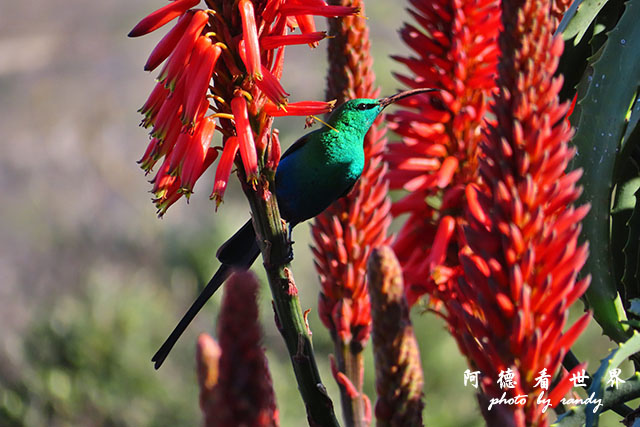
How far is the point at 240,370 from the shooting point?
2.05ft

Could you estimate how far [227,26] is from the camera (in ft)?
3.32

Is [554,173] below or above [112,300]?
above

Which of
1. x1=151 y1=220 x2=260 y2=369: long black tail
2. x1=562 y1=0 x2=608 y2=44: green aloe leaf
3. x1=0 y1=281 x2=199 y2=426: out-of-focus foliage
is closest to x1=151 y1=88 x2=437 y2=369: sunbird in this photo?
x1=151 y1=220 x2=260 y2=369: long black tail

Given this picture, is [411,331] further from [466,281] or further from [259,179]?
[259,179]

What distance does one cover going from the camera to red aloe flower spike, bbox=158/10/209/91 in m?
1.00

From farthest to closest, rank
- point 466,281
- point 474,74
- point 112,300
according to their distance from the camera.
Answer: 1. point 112,300
2. point 474,74
3. point 466,281

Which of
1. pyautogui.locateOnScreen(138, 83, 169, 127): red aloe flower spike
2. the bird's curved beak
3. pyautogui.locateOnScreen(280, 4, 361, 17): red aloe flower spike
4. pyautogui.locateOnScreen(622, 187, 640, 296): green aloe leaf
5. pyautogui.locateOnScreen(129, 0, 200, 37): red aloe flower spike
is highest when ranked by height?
pyautogui.locateOnScreen(129, 0, 200, 37): red aloe flower spike

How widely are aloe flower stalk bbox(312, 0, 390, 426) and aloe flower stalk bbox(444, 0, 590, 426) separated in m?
0.38

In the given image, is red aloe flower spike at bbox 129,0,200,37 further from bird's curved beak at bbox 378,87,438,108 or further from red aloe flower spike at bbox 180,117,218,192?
bird's curved beak at bbox 378,87,438,108

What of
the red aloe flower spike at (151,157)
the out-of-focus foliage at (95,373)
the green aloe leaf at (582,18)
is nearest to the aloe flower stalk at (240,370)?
the red aloe flower spike at (151,157)

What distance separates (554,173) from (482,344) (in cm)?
19

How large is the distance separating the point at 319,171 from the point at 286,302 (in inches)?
23.4

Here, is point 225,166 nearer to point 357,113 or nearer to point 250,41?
point 250,41

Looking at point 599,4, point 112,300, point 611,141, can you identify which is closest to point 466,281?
point 611,141
